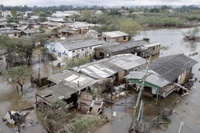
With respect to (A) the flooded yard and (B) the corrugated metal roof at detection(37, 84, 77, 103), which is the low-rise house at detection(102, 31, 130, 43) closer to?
(A) the flooded yard

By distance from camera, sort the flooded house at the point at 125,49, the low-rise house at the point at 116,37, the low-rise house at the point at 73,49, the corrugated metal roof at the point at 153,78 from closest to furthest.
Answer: the corrugated metal roof at the point at 153,78 → the low-rise house at the point at 73,49 → the flooded house at the point at 125,49 → the low-rise house at the point at 116,37

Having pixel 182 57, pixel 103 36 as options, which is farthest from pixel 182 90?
pixel 103 36

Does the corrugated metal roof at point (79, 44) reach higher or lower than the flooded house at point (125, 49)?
higher

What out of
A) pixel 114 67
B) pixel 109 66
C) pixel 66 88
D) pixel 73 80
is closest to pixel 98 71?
pixel 109 66

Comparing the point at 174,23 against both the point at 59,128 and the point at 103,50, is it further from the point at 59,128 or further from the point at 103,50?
the point at 59,128

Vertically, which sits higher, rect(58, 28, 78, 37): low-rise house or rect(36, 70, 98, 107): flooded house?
rect(58, 28, 78, 37): low-rise house

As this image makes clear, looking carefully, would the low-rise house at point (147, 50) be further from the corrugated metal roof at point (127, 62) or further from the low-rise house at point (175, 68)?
the low-rise house at point (175, 68)

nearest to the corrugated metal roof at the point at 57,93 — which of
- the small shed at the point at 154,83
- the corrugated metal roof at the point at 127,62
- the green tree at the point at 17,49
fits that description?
the small shed at the point at 154,83

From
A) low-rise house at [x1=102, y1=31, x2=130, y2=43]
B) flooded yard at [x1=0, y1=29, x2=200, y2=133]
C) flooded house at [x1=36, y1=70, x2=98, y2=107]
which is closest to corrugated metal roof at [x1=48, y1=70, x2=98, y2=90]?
flooded house at [x1=36, y1=70, x2=98, y2=107]
